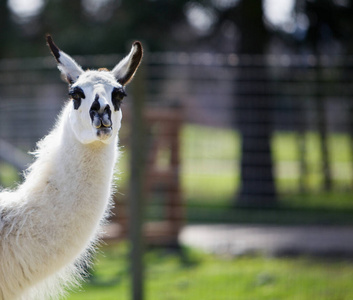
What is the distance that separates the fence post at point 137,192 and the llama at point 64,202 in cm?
199

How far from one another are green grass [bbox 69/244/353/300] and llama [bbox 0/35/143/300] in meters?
2.70

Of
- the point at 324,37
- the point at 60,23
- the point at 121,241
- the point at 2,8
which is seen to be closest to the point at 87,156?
the point at 121,241

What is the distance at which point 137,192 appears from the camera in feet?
19.0

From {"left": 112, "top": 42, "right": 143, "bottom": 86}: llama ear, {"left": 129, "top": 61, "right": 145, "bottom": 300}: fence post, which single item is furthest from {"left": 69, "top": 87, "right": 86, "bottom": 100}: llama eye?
{"left": 129, "top": 61, "right": 145, "bottom": 300}: fence post

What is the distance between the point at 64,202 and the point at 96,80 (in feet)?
2.55

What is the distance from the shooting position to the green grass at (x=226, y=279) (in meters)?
6.52

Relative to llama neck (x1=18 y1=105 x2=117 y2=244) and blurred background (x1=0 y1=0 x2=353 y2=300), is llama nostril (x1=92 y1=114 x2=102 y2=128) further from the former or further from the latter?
blurred background (x1=0 y1=0 x2=353 y2=300)

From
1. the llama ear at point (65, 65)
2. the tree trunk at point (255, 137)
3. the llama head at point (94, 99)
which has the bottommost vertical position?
the llama head at point (94, 99)

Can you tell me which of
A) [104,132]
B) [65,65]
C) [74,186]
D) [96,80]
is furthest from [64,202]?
[65,65]

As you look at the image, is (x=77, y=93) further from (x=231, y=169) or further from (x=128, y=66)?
(x=231, y=169)

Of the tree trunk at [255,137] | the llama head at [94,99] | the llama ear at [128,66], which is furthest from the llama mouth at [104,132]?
the tree trunk at [255,137]

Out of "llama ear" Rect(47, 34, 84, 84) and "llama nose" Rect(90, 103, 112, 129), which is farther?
"llama ear" Rect(47, 34, 84, 84)

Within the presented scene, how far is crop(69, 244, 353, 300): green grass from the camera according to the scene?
257 inches

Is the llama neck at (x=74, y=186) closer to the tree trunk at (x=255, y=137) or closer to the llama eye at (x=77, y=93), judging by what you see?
the llama eye at (x=77, y=93)
